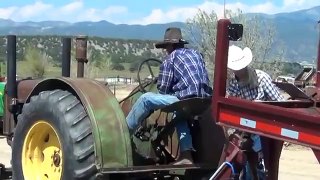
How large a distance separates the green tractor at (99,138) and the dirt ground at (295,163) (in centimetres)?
291

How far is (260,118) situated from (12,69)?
357cm

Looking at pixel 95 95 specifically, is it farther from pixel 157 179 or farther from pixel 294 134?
pixel 294 134

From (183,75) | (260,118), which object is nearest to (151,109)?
(183,75)

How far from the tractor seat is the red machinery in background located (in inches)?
20.2

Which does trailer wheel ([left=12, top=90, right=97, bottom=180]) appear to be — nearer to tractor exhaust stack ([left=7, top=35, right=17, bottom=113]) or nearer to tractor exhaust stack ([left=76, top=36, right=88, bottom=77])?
tractor exhaust stack ([left=76, top=36, right=88, bottom=77])

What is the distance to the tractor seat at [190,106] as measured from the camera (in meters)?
5.06

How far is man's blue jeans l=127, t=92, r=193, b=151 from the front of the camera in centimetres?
520

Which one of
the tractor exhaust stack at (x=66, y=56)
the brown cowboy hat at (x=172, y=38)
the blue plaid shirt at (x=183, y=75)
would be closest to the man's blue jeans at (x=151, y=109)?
the blue plaid shirt at (x=183, y=75)

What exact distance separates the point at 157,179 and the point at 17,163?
1290 millimetres

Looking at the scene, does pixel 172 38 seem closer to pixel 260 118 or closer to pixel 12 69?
pixel 260 118

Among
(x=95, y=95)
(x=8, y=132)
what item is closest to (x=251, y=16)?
(x=8, y=132)

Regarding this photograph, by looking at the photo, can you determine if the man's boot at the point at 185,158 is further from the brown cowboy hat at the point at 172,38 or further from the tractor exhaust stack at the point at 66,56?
the tractor exhaust stack at the point at 66,56

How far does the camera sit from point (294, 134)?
3936mm

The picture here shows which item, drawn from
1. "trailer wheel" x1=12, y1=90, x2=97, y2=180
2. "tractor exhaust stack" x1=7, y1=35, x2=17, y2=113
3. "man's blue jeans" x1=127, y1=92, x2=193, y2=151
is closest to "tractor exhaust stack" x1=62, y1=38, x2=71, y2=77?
"tractor exhaust stack" x1=7, y1=35, x2=17, y2=113
